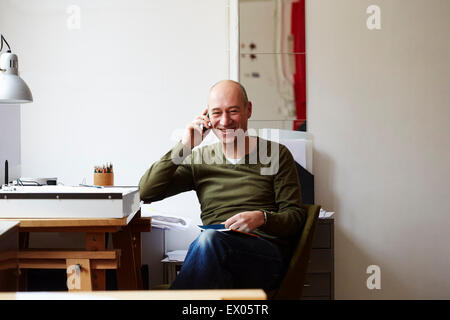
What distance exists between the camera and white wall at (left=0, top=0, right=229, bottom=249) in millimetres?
2939

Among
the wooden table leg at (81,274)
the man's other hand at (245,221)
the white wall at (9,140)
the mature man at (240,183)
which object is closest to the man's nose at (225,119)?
the mature man at (240,183)

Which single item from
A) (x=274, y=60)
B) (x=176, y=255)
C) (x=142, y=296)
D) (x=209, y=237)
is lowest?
(x=176, y=255)

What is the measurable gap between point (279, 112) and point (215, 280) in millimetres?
1659

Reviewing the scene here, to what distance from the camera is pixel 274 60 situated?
2928 mm

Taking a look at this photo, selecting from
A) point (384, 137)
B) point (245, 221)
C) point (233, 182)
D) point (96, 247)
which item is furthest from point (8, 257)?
point (384, 137)

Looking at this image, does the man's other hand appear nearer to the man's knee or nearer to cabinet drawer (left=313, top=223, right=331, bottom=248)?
the man's knee

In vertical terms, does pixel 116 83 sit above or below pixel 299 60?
below

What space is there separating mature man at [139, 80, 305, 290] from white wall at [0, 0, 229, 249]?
104 centimetres

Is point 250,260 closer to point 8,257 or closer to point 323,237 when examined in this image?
point 8,257

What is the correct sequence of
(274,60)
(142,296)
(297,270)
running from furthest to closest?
(274,60) → (297,270) → (142,296)

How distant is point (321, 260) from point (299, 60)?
1.28 meters
